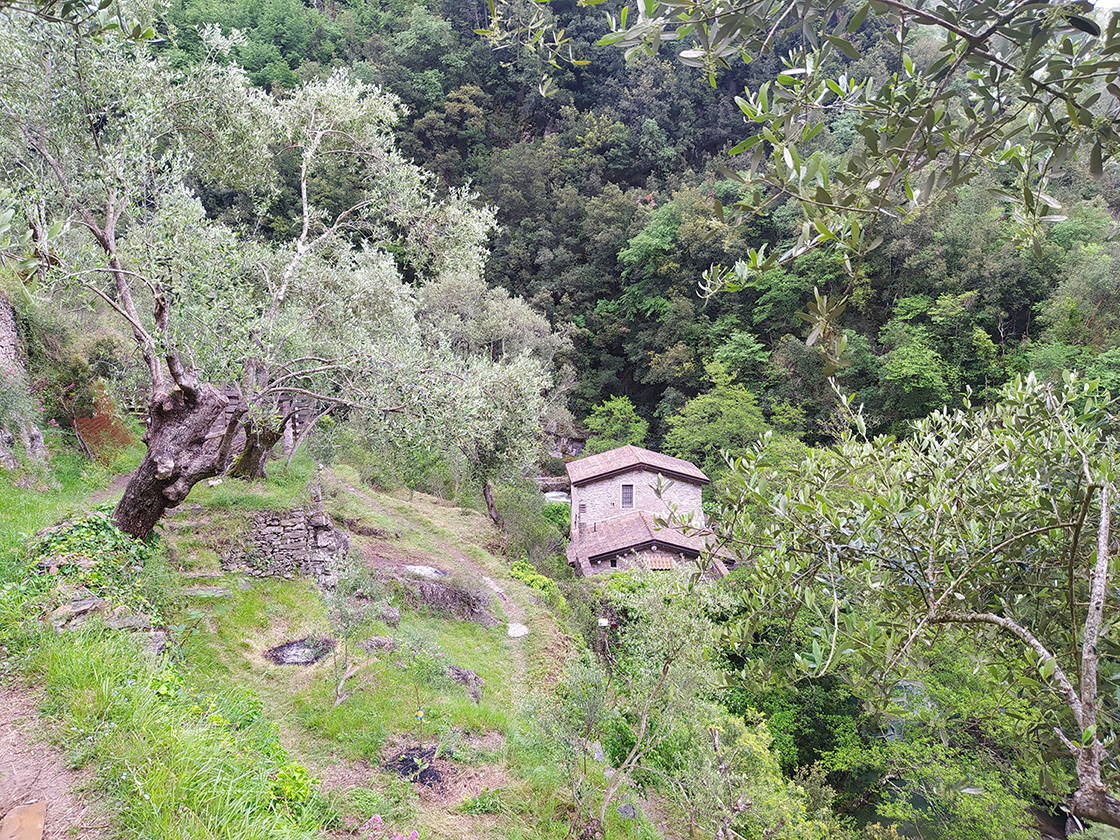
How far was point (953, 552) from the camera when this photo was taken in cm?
283

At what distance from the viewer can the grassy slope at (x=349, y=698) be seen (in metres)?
4.74

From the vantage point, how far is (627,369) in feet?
131

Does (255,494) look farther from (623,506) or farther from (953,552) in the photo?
(623,506)

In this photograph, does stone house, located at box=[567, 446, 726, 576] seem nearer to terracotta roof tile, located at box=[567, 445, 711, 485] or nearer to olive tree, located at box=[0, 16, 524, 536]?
terracotta roof tile, located at box=[567, 445, 711, 485]

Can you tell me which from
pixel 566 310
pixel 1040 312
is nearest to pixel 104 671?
pixel 1040 312

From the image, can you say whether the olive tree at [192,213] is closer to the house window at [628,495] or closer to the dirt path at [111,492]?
the dirt path at [111,492]

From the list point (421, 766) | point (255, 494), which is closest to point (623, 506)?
point (255, 494)

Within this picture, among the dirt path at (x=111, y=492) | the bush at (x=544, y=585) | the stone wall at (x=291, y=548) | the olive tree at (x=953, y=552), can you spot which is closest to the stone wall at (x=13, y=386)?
the dirt path at (x=111, y=492)

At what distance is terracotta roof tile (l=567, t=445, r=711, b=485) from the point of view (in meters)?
25.8

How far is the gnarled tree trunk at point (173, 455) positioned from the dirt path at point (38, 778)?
3.59 meters

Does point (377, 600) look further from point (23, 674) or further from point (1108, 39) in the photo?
→ point (1108, 39)

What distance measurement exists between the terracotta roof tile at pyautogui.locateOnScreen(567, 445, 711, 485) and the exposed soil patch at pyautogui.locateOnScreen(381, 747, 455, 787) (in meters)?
18.9

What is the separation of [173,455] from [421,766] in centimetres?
533

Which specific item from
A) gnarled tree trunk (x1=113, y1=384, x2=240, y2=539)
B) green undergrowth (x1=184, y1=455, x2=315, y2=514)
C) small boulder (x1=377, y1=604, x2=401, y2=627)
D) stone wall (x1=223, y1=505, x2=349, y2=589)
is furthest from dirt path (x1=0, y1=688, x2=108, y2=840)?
green undergrowth (x1=184, y1=455, x2=315, y2=514)
